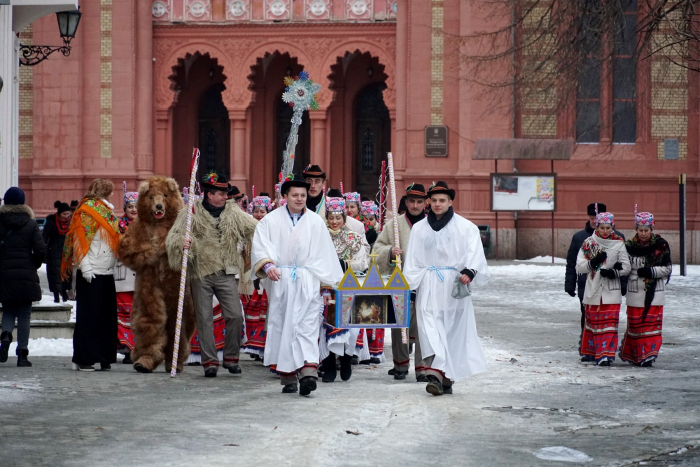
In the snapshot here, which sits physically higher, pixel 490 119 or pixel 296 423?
pixel 490 119

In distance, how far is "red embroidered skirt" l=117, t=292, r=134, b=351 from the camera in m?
11.6

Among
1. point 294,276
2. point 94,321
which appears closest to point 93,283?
point 94,321

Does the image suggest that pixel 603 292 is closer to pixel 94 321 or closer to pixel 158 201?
pixel 158 201

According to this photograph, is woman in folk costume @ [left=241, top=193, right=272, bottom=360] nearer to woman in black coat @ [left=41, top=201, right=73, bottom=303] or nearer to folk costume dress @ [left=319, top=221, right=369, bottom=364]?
folk costume dress @ [left=319, top=221, right=369, bottom=364]

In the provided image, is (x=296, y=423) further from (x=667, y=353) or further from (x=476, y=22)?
(x=476, y=22)

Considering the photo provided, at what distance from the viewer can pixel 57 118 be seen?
28.2 m

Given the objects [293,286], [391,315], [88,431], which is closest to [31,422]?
[88,431]

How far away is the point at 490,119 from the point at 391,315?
17.9 metres

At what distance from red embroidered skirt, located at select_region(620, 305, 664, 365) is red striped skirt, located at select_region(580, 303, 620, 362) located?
18 cm

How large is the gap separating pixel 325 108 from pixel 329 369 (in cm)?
1852

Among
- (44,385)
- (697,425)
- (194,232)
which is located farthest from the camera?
(194,232)

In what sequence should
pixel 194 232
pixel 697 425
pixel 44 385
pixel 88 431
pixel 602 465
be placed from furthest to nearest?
pixel 194 232, pixel 44 385, pixel 697 425, pixel 88 431, pixel 602 465

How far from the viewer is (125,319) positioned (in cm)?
1160

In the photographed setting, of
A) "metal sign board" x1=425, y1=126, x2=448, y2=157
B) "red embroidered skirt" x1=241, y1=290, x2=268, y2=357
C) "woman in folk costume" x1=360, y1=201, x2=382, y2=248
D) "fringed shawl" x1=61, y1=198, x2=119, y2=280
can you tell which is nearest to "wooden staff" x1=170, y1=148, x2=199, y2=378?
"fringed shawl" x1=61, y1=198, x2=119, y2=280
